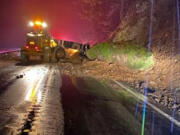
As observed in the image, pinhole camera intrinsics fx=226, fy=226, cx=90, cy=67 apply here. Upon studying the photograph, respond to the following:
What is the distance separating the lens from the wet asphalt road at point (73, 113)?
489cm

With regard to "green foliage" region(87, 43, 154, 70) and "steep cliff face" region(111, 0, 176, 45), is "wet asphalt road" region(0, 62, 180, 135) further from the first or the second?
"steep cliff face" region(111, 0, 176, 45)

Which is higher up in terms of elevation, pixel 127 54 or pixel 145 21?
pixel 145 21

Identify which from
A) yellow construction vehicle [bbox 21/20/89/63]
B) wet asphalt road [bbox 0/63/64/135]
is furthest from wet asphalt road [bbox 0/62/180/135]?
yellow construction vehicle [bbox 21/20/89/63]

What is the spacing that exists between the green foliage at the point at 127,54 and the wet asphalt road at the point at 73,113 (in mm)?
6726

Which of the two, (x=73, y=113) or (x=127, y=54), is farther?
(x=127, y=54)

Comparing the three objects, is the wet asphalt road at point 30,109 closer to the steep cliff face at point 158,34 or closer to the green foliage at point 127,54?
the steep cliff face at point 158,34

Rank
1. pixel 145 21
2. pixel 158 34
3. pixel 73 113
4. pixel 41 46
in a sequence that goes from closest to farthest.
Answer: pixel 73 113
pixel 41 46
pixel 158 34
pixel 145 21

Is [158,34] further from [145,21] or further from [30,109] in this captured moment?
[30,109]

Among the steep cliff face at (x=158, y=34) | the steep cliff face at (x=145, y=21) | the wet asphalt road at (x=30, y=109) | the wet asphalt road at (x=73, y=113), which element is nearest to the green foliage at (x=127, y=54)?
the steep cliff face at (x=158, y=34)

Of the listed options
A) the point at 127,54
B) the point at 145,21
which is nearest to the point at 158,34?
the point at 145,21

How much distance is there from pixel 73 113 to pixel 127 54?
11.0m

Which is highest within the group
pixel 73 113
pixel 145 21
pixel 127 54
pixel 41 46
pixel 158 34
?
pixel 145 21

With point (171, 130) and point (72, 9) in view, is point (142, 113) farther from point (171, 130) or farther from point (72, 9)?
point (72, 9)

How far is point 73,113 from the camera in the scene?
19.4ft
